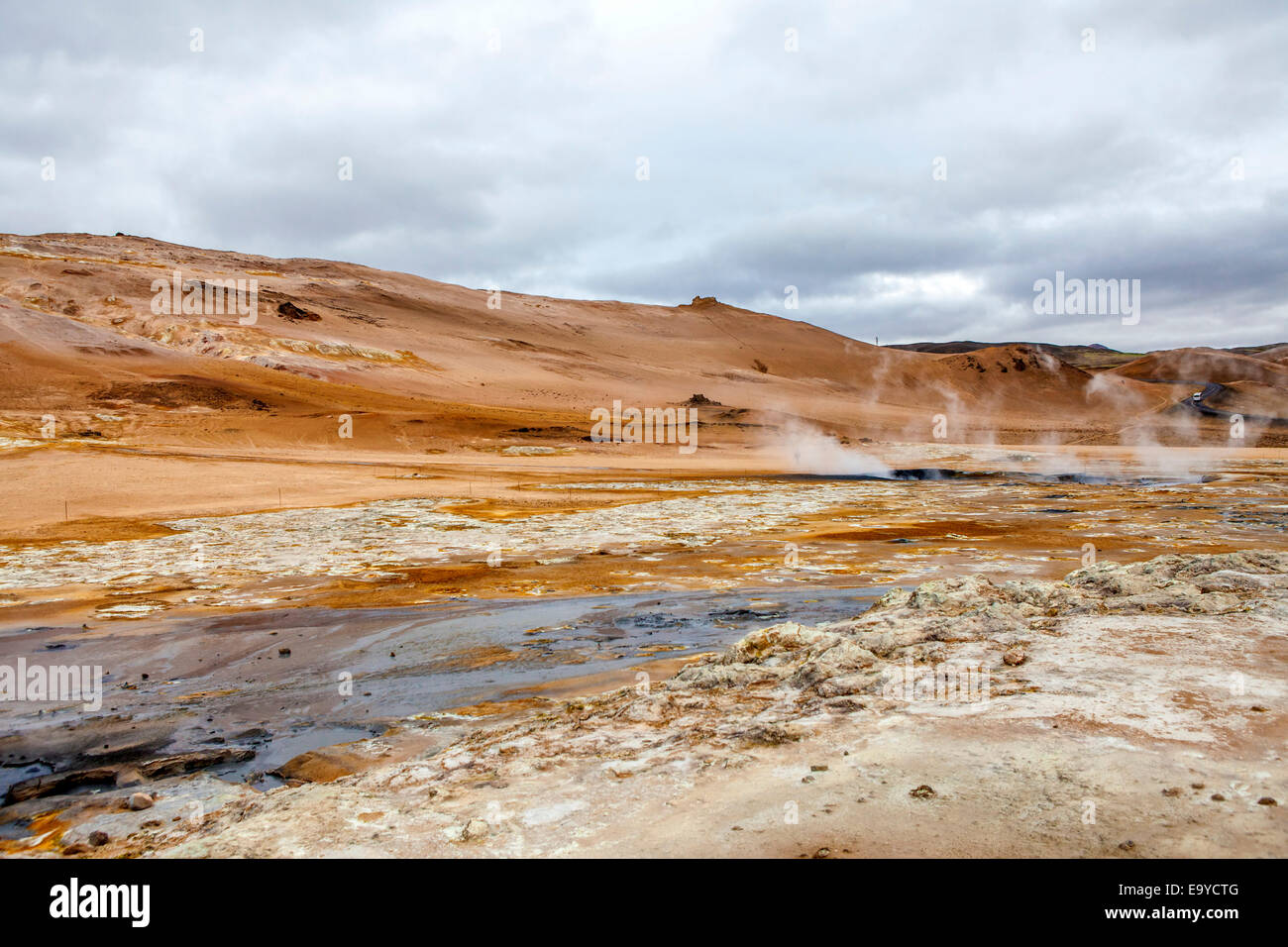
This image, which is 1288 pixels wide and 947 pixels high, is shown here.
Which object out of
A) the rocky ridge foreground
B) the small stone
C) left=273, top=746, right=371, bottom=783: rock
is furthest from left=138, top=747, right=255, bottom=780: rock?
the small stone

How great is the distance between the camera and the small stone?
20.0 feet

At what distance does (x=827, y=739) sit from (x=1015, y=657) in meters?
2.21

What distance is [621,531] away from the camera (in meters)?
17.6

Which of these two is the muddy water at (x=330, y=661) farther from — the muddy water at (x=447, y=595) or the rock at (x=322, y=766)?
the rock at (x=322, y=766)

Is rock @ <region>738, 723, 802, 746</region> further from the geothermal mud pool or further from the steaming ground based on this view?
the geothermal mud pool

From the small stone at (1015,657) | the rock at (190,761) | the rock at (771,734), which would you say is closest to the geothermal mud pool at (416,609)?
the rock at (190,761)

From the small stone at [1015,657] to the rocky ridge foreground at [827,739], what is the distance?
0.02m

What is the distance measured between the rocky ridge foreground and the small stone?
2 centimetres

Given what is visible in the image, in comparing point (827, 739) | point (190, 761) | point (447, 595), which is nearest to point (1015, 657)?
point (827, 739)

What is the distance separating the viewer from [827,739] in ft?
15.7

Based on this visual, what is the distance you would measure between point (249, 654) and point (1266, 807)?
8637 millimetres

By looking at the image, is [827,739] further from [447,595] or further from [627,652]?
[447,595]
